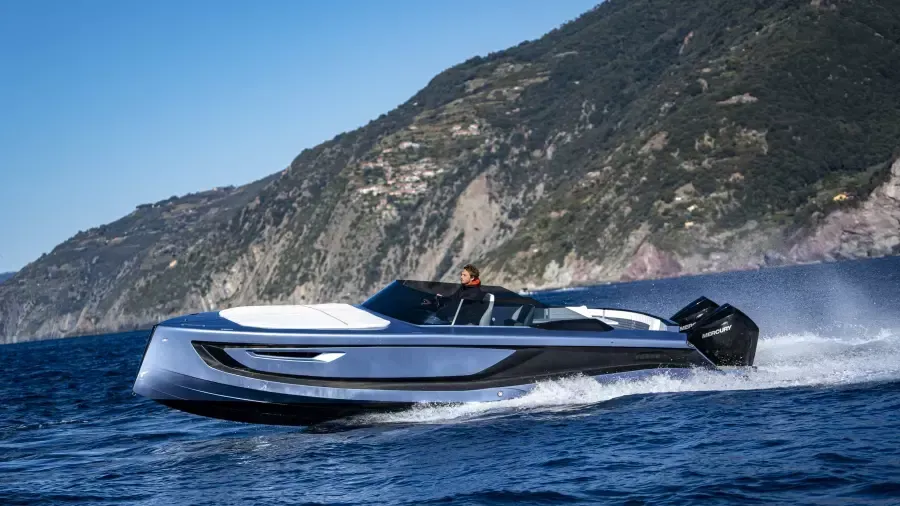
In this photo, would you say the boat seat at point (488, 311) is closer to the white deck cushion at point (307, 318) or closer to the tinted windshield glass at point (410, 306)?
the tinted windshield glass at point (410, 306)

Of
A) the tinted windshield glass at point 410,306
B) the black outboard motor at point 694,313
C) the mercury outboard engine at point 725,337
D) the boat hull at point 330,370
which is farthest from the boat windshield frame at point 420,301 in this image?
the black outboard motor at point 694,313

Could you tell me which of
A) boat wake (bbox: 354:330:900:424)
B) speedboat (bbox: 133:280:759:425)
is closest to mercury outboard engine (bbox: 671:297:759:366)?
speedboat (bbox: 133:280:759:425)

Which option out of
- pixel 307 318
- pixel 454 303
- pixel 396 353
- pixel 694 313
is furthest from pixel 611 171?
pixel 396 353

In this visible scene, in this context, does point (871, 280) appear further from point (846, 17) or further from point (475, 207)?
point (475, 207)

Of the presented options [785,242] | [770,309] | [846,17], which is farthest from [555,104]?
[770,309]

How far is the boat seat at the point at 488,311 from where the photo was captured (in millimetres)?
12914

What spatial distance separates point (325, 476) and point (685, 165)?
100826 mm

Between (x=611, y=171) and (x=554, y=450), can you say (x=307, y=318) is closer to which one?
(x=554, y=450)

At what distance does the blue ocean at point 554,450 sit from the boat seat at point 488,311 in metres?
1.03

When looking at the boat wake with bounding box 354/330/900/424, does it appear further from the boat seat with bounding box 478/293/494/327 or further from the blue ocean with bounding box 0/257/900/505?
the boat seat with bounding box 478/293/494/327

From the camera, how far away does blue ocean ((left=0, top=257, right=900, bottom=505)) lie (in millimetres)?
8781

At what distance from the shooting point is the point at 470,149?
15525cm

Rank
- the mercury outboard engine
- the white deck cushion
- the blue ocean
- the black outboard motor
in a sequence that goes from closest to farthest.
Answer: the blue ocean → the white deck cushion → the mercury outboard engine → the black outboard motor

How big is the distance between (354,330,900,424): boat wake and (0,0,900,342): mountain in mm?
70188
